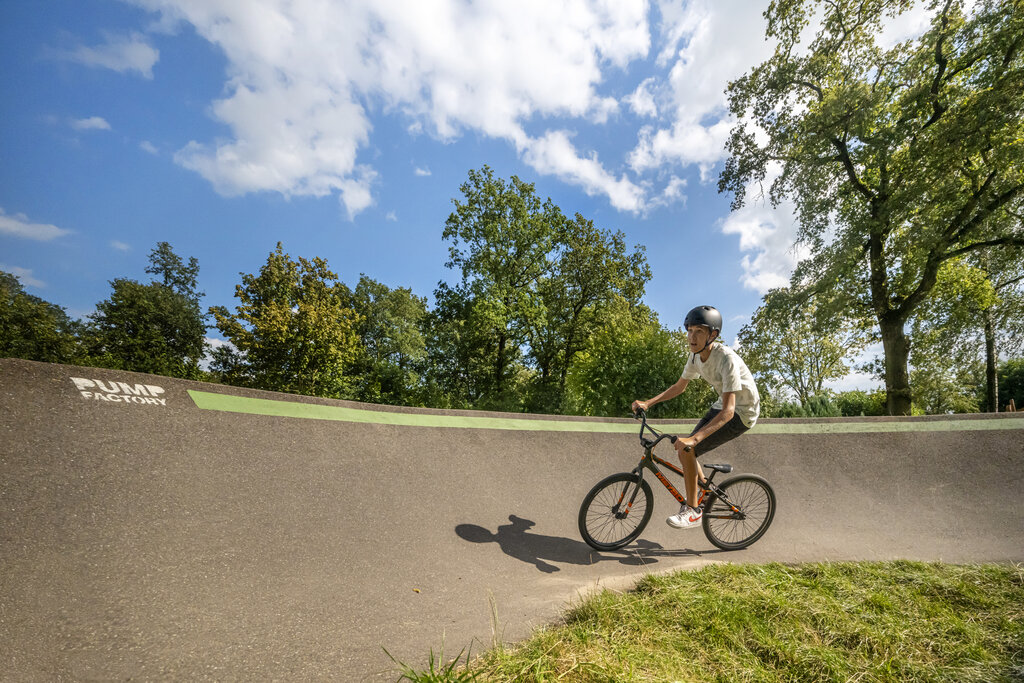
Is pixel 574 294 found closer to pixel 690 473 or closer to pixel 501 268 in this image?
pixel 501 268

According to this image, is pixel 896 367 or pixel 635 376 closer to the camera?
pixel 635 376

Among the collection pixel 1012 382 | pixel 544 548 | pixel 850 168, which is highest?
pixel 850 168

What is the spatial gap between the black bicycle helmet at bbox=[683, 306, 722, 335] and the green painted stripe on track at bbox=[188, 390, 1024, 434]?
252 cm

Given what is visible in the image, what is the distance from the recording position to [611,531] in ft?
14.1

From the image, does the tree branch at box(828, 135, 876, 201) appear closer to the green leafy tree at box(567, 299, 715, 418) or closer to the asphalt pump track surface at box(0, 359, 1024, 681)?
the green leafy tree at box(567, 299, 715, 418)

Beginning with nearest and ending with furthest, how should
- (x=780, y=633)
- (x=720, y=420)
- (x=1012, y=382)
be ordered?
(x=780, y=633) → (x=720, y=420) → (x=1012, y=382)

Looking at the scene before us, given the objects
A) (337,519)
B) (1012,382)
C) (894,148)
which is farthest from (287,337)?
(1012,382)

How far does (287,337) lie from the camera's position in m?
24.2

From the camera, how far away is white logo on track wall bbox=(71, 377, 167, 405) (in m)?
3.58

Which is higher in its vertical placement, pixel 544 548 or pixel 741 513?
pixel 741 513

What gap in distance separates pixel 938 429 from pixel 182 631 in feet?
29.8

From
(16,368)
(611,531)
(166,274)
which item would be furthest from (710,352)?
(166,274)

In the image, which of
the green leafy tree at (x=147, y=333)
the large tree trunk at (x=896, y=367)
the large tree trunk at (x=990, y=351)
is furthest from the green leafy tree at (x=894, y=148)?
the green leafy tree at (x=147, y=333)

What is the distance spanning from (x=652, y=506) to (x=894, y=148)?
1759cm
